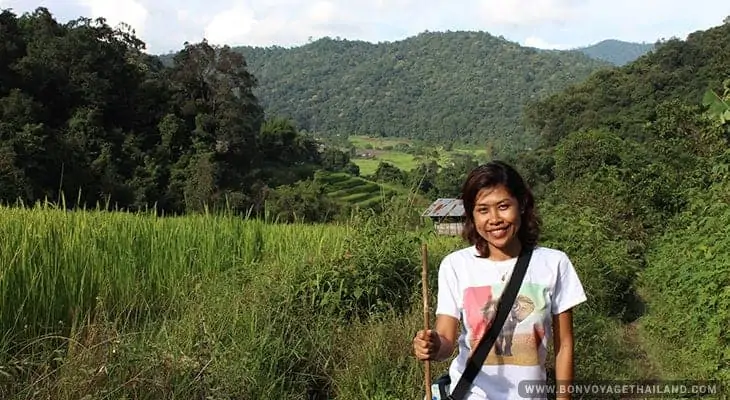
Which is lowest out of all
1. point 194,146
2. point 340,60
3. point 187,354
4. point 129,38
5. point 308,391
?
point 308,391

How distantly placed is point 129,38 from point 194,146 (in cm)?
811

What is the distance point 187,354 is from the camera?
10.4ft

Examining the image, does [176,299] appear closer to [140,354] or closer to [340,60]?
[140,354]

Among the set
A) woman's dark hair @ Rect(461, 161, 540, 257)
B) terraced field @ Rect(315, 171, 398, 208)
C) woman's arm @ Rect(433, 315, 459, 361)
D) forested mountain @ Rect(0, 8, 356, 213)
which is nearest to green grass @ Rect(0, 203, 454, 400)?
woman's arm @ Rect(433, 315, 459, 361)

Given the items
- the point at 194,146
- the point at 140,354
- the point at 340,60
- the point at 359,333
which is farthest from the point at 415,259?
the point at 340,60

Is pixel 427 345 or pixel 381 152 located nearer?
pixel 427 345

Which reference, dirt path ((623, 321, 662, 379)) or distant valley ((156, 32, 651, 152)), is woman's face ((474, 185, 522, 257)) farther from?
distant valley ((156, 32, 651, 152))

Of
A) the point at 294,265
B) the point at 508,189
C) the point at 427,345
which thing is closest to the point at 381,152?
the point at 294,265

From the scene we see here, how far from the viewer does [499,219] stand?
1.99 meters

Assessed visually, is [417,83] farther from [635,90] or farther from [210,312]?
[210,312]

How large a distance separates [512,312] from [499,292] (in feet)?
0.22

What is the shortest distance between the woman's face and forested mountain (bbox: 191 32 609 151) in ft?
199

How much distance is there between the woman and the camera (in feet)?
6.12

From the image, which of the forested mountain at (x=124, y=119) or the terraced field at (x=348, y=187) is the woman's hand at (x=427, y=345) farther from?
the terraced field at (x=348, y=187)
